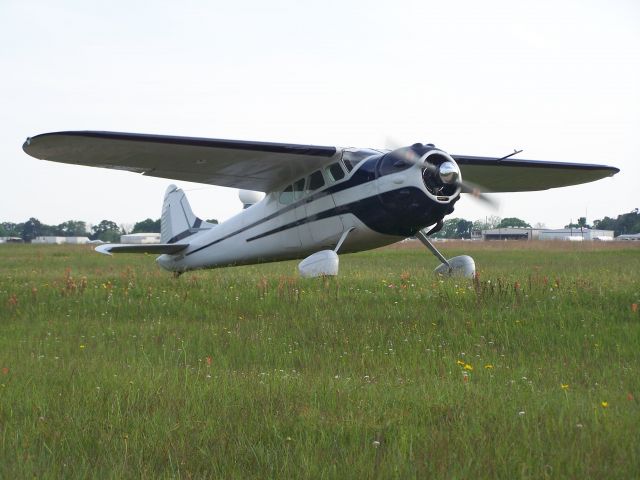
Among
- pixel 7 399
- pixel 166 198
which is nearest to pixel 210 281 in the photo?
pixel 7 399

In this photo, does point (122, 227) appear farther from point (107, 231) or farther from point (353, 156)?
point (353, 156)

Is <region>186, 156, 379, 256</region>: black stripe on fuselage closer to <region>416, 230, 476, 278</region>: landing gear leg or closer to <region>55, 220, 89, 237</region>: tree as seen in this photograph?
<region>416, 230, 476, 278</region>: landing gear leg

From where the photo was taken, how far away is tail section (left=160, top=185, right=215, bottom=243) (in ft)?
58.6

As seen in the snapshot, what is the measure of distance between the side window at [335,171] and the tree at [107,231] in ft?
525

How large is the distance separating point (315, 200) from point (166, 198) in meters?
8.10

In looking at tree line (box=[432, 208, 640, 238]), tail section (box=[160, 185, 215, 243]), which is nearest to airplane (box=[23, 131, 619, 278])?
tail section (box=[160, 185, 215, 243])

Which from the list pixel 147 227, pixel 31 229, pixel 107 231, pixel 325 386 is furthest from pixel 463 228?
pixel 325 386

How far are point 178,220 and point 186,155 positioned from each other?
20.6 feet

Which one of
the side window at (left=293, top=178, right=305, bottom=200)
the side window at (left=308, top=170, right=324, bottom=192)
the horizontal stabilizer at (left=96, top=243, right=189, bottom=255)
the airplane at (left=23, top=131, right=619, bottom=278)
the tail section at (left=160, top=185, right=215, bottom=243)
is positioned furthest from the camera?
the tail section at (left=160, top=185, right=215, bottom=243)

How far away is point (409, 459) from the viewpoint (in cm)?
260

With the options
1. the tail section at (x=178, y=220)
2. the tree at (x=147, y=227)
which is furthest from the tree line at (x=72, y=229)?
the tail section at (x=178, y=220)

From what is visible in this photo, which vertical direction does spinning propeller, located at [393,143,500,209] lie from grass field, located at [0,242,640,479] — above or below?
above

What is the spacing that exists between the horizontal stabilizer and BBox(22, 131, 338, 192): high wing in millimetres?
2616

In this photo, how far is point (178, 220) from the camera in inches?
722
